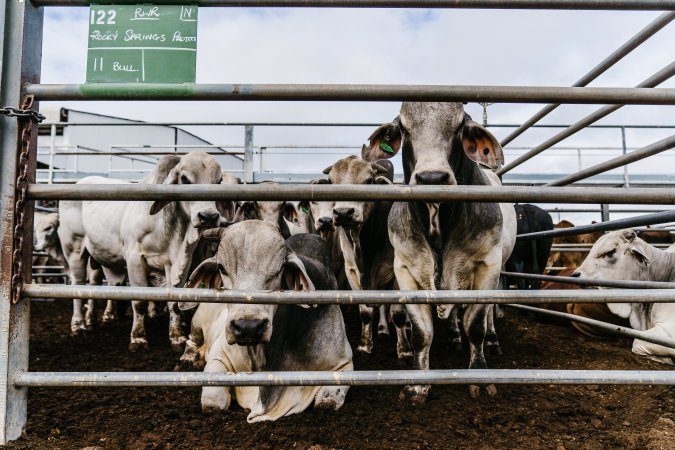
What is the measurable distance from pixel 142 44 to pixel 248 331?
1437 millimetres

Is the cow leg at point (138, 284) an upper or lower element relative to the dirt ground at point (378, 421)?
upper

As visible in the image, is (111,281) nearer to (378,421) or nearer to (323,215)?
(323,215)

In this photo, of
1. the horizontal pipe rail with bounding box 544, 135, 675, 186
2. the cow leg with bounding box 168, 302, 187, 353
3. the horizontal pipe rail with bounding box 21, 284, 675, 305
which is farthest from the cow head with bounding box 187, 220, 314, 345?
the cow leg with bounding box 168, 302, 187, 353

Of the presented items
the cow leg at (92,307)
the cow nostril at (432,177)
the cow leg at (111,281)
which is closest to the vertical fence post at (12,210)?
the cow nostril at (432,177)

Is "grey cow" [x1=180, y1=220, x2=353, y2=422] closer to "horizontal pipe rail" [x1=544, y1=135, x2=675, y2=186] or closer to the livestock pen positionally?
the livestock pen

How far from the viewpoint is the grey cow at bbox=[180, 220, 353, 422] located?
2781 millimetres

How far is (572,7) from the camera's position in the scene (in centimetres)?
222

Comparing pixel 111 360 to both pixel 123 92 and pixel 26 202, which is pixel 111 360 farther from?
pixel 123 92

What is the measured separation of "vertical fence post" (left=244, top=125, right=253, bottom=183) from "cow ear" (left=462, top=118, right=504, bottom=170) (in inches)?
185

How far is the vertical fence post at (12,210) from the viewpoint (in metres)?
2.13

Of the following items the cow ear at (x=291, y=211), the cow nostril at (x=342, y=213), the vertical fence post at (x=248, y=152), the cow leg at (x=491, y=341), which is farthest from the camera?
the vertical fence post at (x=248, y=152)

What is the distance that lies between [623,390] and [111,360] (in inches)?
155

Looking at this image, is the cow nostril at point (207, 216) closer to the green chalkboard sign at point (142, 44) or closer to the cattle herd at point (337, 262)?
the cattle herd at point (337, 262)

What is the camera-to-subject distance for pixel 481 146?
123 inches
